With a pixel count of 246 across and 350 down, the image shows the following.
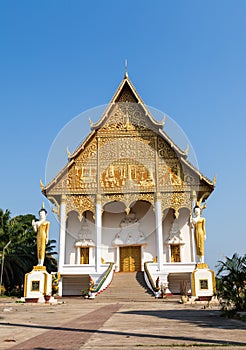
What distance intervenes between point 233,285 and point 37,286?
10488 mm

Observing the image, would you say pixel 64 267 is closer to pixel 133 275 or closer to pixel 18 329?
pixel 133 275

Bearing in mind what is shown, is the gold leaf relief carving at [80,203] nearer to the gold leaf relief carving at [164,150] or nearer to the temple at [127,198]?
the temple at [127,198]

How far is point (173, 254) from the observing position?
844 inches

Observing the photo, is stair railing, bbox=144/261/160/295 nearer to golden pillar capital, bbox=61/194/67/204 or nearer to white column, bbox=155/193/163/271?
white column, bbox=155/193/163/271

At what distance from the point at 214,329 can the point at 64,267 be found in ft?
48.4

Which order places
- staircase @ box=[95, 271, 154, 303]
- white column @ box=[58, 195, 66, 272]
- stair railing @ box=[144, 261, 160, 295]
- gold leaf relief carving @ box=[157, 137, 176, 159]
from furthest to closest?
gold leaf relief carving @ box=[157, 137, 176, 159] → white column @ box=[58, 195, 66, 272] → stair railing @ box=[144, 261, 160, 295] → staircase @ box=[95, 271, 154, 303]

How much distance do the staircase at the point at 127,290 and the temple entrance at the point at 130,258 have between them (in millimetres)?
1678

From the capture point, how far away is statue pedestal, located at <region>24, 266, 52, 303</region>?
16.2m

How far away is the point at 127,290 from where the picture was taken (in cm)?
1759

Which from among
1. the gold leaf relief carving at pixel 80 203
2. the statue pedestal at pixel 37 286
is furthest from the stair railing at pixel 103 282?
the gold leaf relief carving at pixel 80 203

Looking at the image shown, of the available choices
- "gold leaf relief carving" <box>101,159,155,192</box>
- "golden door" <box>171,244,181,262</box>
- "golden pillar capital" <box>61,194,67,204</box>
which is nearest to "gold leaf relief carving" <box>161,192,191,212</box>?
"gold leaf relief carving" <box>101,159,155,192</box>

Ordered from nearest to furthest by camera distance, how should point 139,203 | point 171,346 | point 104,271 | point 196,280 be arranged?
point 171,346 < point 196,280 < point 104,271 < point 139,203

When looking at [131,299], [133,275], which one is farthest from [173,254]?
[131,299]

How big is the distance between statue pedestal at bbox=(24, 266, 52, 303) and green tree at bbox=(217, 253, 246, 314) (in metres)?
9.75
